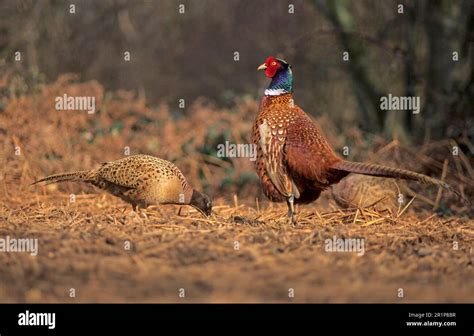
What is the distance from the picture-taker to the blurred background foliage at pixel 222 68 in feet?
29.1

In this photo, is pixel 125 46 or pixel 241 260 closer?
pixel 241 260

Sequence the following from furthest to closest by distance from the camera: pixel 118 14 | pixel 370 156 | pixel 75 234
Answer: pixel 118 14 → pixel 370 156 → pixel 75 234

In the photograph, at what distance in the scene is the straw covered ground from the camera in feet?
13.3

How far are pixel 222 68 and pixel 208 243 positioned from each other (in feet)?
43.4

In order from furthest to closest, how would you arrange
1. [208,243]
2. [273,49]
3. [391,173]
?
1. [273,49]
2. [391,173]
3. [208,243]

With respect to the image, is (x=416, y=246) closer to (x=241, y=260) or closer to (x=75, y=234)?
(x=241, y=260)

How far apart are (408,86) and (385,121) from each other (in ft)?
3.11

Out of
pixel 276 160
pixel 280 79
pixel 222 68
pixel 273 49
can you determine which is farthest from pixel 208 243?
pixel 222 68

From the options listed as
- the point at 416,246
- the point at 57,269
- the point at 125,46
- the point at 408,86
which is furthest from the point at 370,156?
the point at 125,46

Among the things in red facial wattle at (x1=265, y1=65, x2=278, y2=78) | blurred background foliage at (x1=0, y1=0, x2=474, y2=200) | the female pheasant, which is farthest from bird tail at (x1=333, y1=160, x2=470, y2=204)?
blurred background foliage at (x1=0, y1=0, x2=474, y2=200)

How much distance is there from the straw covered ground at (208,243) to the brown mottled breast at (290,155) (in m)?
0.30

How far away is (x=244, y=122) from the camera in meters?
9.73

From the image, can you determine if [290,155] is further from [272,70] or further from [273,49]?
[273,49]

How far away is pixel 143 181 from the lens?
5.95 meters
